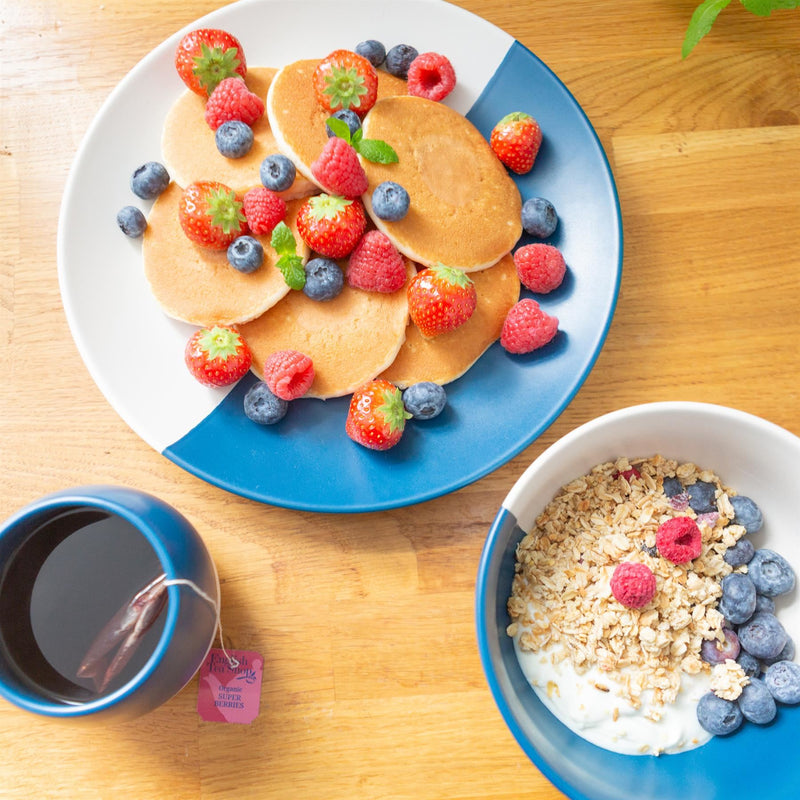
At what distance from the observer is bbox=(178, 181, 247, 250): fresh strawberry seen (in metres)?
1.29

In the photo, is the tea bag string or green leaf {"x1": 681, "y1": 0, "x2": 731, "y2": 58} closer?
the tea bag string

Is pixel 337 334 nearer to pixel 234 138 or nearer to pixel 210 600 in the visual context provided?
pixel 234 138

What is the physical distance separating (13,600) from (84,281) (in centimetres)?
52

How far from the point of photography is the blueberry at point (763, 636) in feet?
3.97

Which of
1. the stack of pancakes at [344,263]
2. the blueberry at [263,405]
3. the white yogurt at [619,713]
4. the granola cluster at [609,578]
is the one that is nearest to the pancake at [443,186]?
the stack of pancakes at [344,263]

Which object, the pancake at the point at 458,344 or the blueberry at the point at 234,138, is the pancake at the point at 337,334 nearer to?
the pancake at the point at 458,344

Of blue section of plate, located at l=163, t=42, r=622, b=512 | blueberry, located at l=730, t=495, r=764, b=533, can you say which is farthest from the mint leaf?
blueberry, located at l=730, t=495, r=764, b=533

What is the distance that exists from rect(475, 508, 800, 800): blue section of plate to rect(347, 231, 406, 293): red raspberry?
1.41ft

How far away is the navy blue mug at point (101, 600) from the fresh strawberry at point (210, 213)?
431 mm

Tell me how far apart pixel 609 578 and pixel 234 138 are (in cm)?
92

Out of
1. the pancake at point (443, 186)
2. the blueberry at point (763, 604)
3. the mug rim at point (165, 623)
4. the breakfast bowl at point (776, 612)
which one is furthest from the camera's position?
the pancake at point (443, 186)

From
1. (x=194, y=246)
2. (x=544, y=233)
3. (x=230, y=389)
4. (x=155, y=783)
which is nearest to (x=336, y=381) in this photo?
(x=230, y=389)

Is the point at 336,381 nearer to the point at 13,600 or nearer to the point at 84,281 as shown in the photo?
the point at 84,281

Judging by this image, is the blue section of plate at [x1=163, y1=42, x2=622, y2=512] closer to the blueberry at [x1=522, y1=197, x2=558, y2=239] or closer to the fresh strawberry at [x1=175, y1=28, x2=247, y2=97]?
the blueberry at [x1=522, y1=197, x2=558, y2=239]
